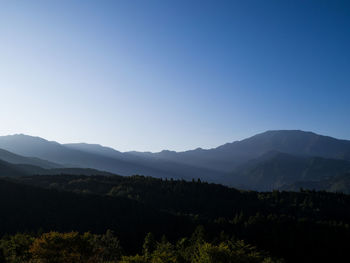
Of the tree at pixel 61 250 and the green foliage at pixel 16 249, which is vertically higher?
the tree at pixel 61 250

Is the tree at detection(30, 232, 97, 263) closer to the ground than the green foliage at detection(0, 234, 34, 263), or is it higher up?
higher up

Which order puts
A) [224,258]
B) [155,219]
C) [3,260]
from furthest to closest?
[155,219], [3,260], [224,258]

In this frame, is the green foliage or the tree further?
the green foliage

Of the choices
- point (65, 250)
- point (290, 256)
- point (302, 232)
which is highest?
point (65, 250)

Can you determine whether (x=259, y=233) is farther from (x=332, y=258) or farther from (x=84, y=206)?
(x=84, y=206)

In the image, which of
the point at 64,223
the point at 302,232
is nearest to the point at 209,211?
the point at 302,232

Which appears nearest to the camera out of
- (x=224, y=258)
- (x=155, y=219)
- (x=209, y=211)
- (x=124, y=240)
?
(x=224, y=258)

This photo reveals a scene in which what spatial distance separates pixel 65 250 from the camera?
45.8 meters

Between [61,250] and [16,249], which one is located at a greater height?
[61,250]

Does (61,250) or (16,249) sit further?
(16,249)

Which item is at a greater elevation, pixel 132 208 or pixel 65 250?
pixel 65 250

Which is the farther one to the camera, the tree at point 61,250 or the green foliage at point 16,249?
the green foliage at point 16,249

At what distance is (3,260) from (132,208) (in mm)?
106579

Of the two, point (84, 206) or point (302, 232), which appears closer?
point (302, 232)
